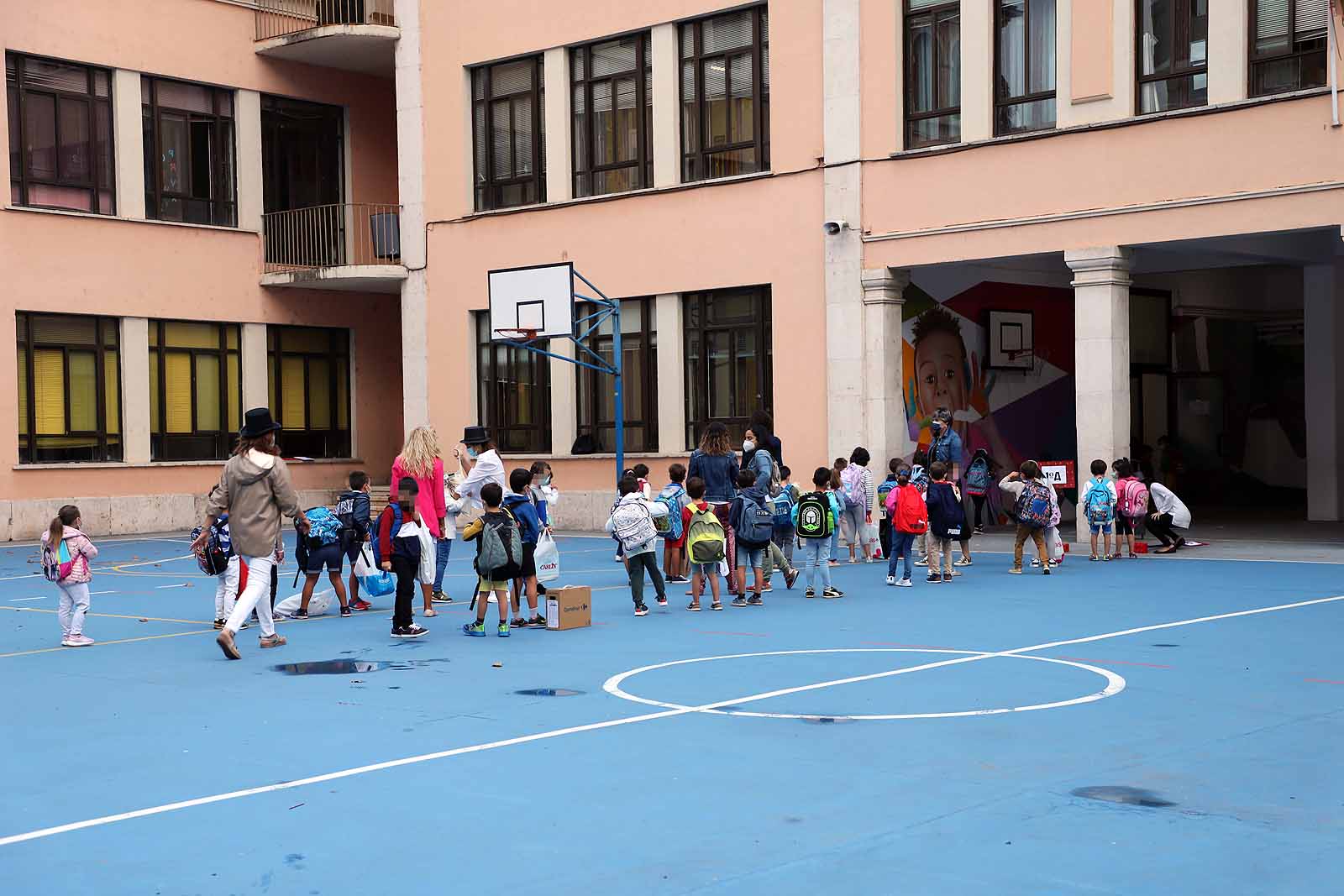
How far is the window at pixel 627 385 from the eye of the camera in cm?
2984

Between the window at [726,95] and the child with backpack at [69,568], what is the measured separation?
635 inches

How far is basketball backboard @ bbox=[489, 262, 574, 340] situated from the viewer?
29094mm

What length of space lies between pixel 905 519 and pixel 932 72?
1011cm

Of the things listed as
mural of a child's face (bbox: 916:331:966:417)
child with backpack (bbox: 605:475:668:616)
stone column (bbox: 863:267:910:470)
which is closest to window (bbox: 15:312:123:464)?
stone column (bbox: 863:267:910:470)

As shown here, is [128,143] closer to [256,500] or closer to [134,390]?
[134,390]

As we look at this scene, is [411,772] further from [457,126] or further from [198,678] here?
[457,126]

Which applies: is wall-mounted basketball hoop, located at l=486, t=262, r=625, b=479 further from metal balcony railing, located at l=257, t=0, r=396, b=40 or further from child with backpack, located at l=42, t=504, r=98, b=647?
child with backpack, located at l=42, t=504, r=98, b=647

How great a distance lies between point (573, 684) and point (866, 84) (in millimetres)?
16986

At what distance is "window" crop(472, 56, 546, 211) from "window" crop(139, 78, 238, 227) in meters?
5.77

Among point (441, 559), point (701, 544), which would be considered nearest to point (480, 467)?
point (441, 559)

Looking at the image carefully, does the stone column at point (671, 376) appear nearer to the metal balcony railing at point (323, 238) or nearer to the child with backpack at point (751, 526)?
the metal balcony railing at point (323, 238)

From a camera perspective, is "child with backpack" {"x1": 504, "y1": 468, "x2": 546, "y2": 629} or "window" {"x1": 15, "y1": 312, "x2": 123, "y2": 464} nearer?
"child with backpack" {"x1": 504, "y1": 468, "x2": 546, "y2": 629}

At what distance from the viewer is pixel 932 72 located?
84.0 ft

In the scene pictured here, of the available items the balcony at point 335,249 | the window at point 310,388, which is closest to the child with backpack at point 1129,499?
the balcony at point 335,249
